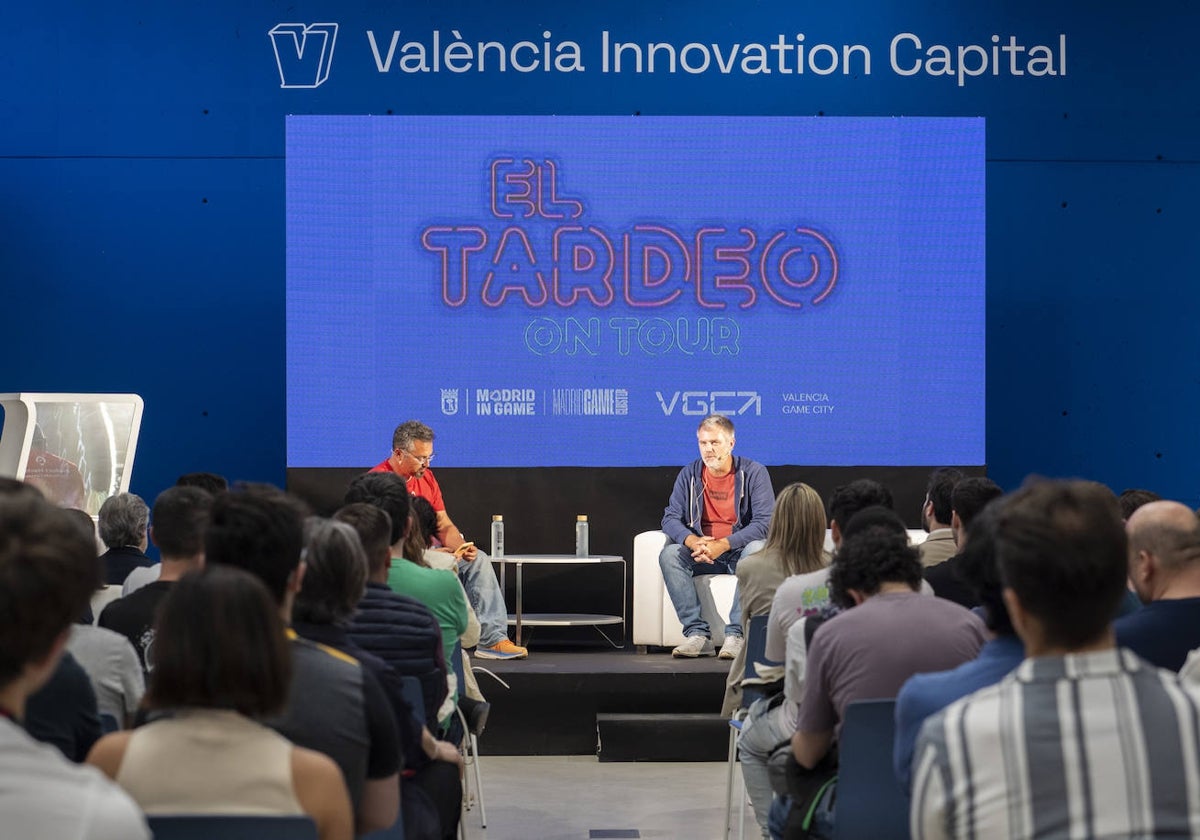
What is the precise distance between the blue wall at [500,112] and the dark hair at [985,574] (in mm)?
6433

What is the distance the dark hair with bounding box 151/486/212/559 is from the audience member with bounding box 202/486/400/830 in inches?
48.8

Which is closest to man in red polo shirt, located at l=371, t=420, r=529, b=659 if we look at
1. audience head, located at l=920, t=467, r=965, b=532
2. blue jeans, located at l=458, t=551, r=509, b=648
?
blue jeans, located at l=458, t=551, r=509, b=648

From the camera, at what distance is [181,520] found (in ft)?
11.4

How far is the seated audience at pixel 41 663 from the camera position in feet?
4.45

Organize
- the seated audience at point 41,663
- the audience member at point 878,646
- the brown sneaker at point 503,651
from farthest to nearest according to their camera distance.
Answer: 1. the brown sneaker at point 503,651
2. the audience member at point 878,646
3. the seated audience at point 41,663

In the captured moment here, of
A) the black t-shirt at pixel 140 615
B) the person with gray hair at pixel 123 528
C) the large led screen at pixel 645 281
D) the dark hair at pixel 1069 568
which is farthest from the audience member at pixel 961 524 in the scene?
the large led screen at pixel 645 281

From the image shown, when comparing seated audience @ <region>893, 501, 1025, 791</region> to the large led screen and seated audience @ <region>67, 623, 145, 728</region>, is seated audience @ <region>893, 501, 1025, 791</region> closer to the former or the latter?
seated audience @ <region>67, 623, 145, 728</region>

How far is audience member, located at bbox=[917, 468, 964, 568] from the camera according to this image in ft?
15.0

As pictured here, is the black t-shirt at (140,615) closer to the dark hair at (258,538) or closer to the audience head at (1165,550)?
the dark hair at (258,538)

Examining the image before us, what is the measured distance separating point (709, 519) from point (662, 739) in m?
1.45

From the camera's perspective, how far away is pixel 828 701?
291cm

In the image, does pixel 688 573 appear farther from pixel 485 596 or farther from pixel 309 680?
pixel 309 680

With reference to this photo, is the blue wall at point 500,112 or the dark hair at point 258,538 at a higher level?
the blue wall at point 500,112

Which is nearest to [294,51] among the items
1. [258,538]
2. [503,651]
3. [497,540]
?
[497,540]
